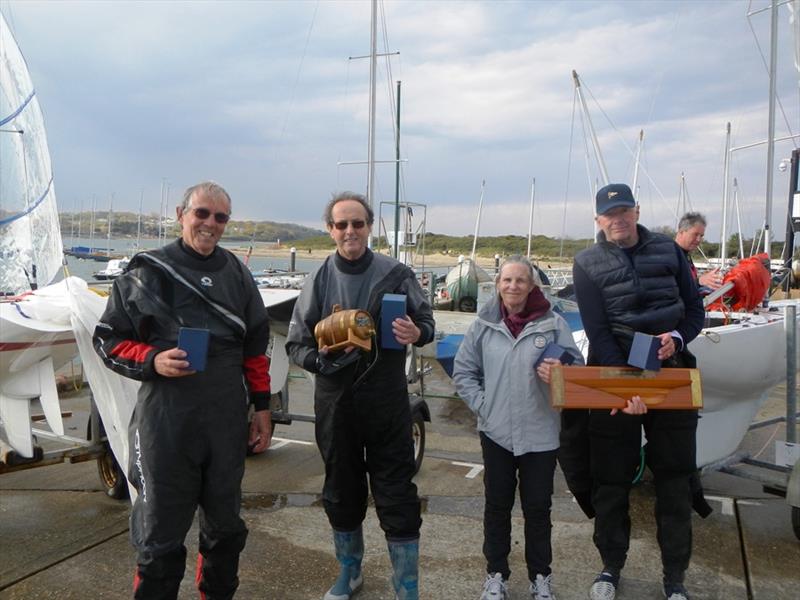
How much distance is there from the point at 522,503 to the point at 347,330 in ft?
4.01

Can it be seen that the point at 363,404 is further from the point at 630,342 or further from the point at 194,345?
the point at 630,342

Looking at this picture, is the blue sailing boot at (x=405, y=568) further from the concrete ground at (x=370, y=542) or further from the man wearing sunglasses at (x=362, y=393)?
the concrete ground at (x=370, y=542)

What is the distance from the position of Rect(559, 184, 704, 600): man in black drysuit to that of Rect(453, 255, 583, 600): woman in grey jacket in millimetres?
219

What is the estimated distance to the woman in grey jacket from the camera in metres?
3.08

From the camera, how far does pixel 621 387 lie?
9.78ft

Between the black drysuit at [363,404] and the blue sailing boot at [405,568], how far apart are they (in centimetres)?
4

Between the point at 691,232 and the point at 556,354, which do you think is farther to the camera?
the point at 691,232

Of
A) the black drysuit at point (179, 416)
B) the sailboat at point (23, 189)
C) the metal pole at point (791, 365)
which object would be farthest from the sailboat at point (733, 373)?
the sailboat at point (23, 189)

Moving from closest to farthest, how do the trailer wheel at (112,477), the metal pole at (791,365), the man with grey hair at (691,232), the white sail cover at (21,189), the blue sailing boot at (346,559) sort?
the blue sailing boot at (346,559) < the metal pole at (791,365) < the trailer wheel at (112,477) < the man with grey hair at (691,232) < the white sail cover at (21,189)

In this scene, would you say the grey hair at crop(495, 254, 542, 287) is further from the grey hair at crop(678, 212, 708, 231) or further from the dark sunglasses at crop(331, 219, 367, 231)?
the grey hair at crop(678, 212, 708, 231)

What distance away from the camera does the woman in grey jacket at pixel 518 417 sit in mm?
3082

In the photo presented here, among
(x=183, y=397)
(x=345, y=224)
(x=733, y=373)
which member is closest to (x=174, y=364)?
(x=183, y=397)

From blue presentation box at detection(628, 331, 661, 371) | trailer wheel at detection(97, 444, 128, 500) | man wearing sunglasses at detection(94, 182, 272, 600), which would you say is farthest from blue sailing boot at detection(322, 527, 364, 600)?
trailer wheel at detection(97, 444, 128, 500)

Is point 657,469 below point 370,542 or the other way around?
the other way around
